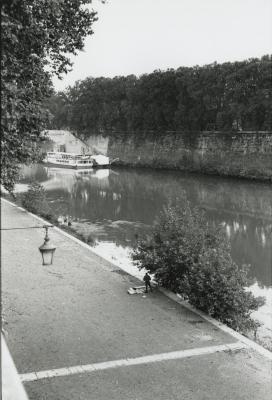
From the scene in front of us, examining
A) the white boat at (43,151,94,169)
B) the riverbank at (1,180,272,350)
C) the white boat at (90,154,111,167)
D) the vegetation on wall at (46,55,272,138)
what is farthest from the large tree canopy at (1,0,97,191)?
the white boat at (90,154,111,167)

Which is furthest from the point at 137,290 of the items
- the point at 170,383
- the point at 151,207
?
the point at 151,207

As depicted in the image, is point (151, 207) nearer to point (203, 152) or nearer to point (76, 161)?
point (203, 152)

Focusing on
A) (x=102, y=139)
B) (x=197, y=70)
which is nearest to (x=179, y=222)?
(x=197, y=70)

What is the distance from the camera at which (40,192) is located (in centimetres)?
2964

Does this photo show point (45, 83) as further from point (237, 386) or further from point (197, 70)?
point (197, 70)

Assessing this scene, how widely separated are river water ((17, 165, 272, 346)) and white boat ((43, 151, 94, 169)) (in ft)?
28.1

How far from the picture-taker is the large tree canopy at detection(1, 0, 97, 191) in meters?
6.42

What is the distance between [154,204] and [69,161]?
1420 inches

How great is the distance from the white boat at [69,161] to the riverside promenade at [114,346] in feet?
176

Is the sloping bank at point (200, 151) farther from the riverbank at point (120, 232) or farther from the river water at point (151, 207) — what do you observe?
the riverbank at point (120, 232)

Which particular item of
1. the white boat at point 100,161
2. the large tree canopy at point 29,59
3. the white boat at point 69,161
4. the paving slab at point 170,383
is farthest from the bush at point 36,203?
the white boat at point 100,161

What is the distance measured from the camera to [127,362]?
9.12 m

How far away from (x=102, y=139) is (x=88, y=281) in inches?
2724

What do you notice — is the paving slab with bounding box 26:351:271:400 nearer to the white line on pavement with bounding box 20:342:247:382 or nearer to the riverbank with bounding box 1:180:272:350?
the white line on pavement with bounding box 20:342:247:382
